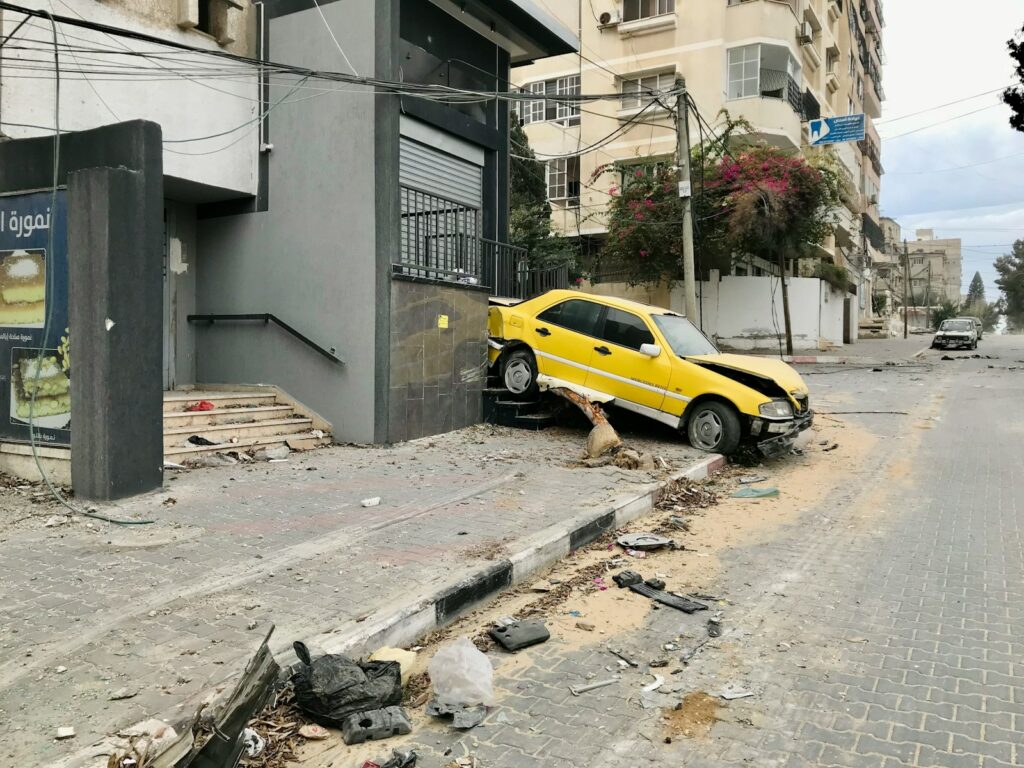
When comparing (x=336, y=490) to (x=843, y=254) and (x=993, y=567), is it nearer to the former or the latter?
(x=993, y=567)

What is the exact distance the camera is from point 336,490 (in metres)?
7.64

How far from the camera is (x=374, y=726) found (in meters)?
3.29

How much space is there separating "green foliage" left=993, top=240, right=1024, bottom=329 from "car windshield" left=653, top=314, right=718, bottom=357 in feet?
269

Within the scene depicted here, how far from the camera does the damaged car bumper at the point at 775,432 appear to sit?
9.67 meters

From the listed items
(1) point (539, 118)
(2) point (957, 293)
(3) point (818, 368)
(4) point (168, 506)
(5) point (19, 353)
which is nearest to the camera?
(4) point (168, 506)

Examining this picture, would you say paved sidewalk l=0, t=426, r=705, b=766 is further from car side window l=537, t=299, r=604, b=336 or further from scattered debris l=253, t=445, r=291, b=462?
car side window l=537, t=299, r=604, b=336

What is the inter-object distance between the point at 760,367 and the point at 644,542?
4719mm

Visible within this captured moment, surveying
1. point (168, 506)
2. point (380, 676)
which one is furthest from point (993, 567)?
point (168, 506)

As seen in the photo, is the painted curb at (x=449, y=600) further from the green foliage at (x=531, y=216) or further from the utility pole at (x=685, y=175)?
the green foliage at (x=531, y=216)

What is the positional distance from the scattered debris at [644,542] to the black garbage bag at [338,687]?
3008mm

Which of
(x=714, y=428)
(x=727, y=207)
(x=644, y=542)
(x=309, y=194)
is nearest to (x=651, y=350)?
(x=714, y=428)

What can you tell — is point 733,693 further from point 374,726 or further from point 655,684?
point 374,726

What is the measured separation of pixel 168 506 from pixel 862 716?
5712mm

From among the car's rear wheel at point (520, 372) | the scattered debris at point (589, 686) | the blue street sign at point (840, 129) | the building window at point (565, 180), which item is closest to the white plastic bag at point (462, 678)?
the scattered debris at point (589, 686)
